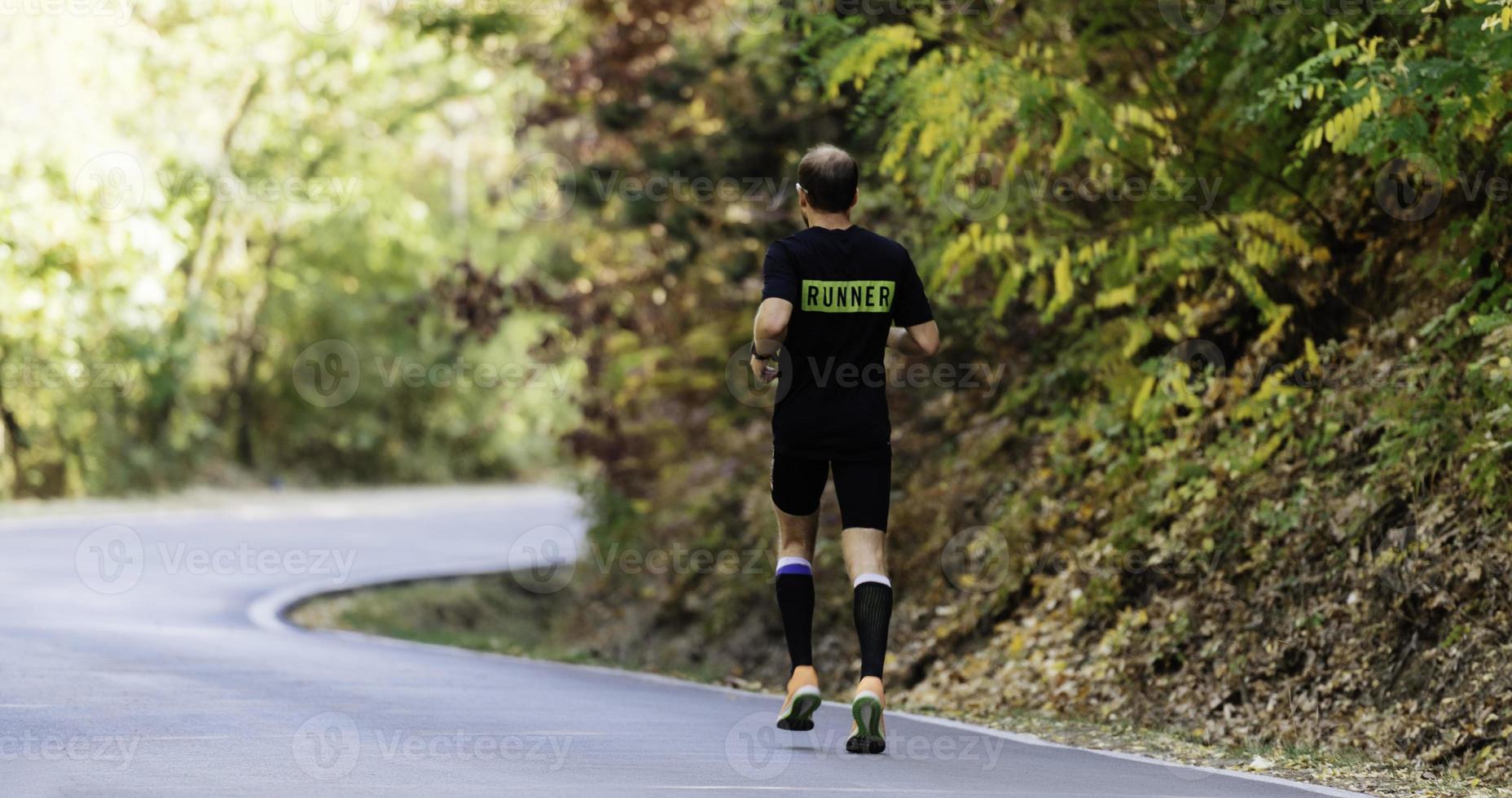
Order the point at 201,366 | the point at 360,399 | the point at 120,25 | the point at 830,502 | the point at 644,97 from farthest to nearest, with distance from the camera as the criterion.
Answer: the point at 360,399
the point at 201,366
the point at 120,25
the point at 644,97
the point at 830,502

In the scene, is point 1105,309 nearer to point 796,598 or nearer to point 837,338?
point 796,598

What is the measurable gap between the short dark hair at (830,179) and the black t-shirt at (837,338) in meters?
0.10

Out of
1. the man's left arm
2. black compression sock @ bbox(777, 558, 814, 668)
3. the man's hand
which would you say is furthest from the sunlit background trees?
the man's hand

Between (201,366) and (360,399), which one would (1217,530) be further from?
(360,399)

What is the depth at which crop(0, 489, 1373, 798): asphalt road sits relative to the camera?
6.44 meters

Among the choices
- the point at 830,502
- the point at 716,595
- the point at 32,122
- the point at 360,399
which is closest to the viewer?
the point at 830,502

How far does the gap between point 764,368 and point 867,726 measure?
129 centimetres

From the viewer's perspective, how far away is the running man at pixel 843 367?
7066 mm

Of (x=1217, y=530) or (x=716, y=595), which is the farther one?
(x=716, y=595)

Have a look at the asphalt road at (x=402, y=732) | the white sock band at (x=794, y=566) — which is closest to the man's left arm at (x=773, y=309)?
the white sock band at (x=794, y=566)

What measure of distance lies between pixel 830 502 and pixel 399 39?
18633mm

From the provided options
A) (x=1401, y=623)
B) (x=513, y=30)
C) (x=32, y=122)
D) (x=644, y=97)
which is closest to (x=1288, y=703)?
(x=1401, y=623)

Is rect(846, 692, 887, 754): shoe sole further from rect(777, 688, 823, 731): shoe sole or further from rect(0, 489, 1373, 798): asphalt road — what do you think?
rect(777, 688, 823, 731): shoe sole

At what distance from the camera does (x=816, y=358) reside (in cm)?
713
